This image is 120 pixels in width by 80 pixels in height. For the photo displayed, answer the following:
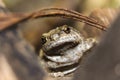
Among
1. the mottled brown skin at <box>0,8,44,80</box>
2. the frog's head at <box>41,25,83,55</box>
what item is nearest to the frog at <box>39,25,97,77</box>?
the frog's head at <box>41,25,83,55</box>

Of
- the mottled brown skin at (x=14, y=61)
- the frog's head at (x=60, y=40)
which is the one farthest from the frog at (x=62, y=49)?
the mottled brown skin at (x=14, y=61)

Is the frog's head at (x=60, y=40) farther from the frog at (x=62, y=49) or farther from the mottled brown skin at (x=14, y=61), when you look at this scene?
the mottled brown skin at (x=14, y=61)

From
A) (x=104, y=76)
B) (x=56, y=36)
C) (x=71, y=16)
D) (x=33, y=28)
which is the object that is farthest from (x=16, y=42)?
(x=33, y=28)

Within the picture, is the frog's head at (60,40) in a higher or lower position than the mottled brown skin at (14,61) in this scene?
higher

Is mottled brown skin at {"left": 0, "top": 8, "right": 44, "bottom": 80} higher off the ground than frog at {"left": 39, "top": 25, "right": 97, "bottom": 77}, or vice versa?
frog at {"left": 39, "top": 25, "right": 97, "bottom": 77}

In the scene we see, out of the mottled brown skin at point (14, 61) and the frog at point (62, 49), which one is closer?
the mottled brown skin at point (14, 61)

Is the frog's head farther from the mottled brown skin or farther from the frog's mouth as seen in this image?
the mottled brown skin

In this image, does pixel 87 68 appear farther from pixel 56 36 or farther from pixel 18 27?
pixel 56 36
